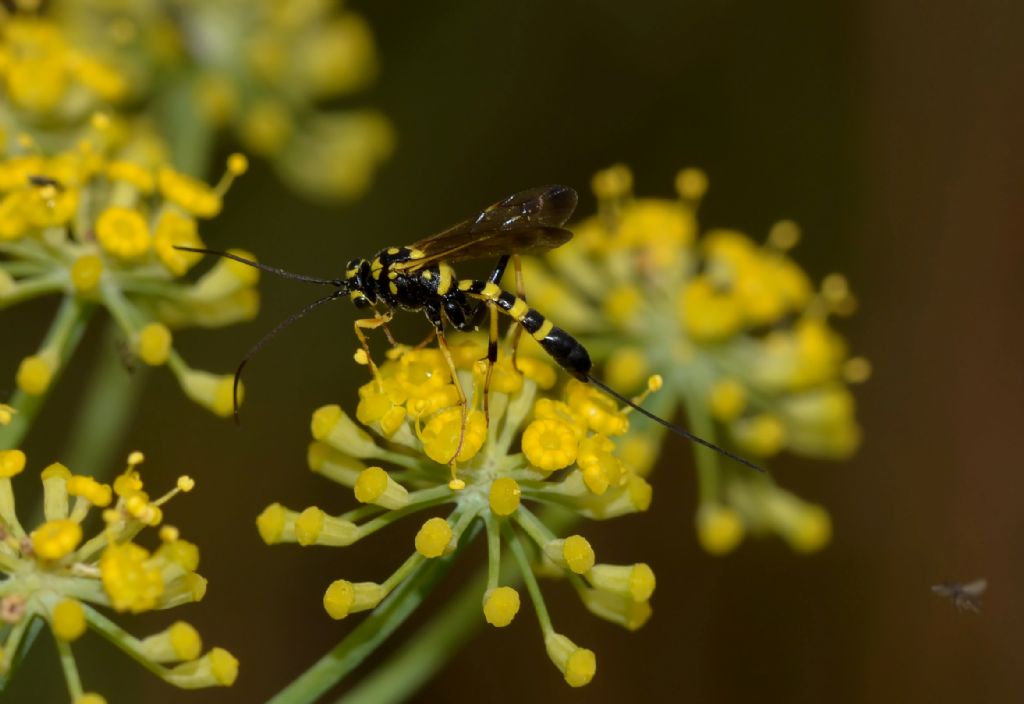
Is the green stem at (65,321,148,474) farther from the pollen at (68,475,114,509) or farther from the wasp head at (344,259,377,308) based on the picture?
the pollen at (68,475,114,509)

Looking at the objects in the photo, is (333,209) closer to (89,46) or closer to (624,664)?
(89,46)

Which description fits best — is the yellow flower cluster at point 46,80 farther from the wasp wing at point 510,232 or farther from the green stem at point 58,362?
the wasp wing at point 510,232

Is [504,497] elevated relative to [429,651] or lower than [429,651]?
elevated

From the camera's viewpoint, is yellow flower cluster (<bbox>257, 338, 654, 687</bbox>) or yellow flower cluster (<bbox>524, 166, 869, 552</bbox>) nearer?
yellow flower cluster (<bbox>257, 338, 654, 687</bbox>)

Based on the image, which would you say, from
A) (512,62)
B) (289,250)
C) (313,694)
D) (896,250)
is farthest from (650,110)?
(313,694)

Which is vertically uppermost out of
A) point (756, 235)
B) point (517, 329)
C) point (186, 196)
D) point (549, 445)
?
point (756, 235)

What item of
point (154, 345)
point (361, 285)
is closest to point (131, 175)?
point (154, 345)

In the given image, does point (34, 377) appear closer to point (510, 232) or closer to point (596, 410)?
point (510, 232)

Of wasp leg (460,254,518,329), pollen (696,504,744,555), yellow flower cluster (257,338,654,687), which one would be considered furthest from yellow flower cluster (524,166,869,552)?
yellow flower cluster (257,338,654,687)
